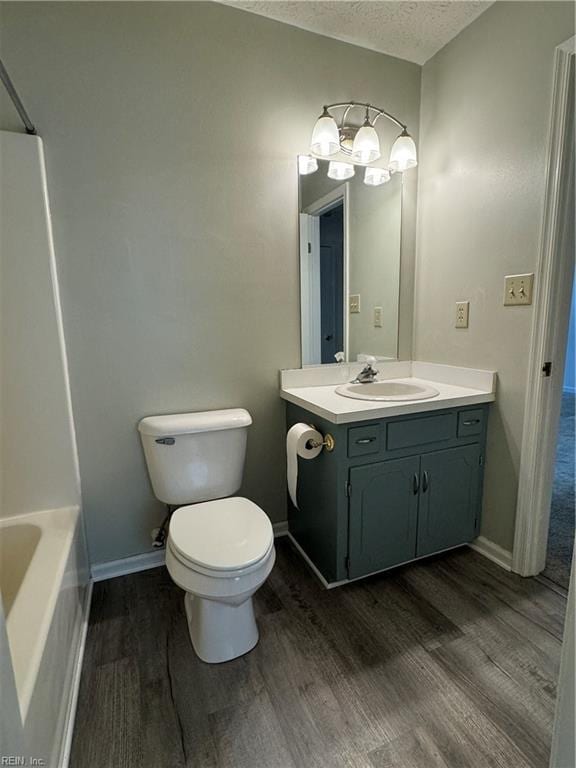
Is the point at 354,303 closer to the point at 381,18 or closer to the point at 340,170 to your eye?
the point at 340,170

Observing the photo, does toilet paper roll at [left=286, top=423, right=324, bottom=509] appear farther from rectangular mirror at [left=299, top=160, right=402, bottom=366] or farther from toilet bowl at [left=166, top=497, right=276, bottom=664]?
rectangular mirror at [left=299, top=160, right=402, bottom=366]

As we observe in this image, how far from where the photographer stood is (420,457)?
5.53 ft

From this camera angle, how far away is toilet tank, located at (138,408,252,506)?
63.4 inches

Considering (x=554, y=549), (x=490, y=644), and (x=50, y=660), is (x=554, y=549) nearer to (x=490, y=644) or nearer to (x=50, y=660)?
(x=490, y=644)

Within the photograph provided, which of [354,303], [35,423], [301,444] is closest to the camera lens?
[35,423]

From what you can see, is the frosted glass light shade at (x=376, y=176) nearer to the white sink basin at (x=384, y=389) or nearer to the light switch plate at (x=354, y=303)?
the light switch plate at (x=354, y=303)

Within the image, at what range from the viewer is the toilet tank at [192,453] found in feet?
5.28

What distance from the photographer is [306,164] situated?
1.82m

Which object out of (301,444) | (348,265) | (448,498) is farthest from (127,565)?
(348,265)

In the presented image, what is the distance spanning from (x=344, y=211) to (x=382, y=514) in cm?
144

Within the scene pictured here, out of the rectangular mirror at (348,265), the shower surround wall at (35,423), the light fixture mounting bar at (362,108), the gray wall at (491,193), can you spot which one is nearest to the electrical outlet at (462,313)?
the gray wall at (491,193)

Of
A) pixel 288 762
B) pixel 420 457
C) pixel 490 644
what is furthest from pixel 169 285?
pixel 490 644

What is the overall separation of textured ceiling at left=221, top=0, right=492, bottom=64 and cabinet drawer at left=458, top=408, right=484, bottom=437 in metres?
1.71

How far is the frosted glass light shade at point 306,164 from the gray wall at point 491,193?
645 mm
